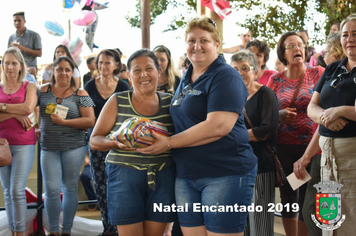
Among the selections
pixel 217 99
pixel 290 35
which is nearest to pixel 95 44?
pixel 290 35

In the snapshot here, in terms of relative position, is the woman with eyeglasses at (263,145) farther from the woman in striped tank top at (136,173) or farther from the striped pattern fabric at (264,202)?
the woman in striped tank top at (136,173)

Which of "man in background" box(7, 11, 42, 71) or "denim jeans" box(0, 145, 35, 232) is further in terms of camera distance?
"man in background" box(7, 11, 42, 71)

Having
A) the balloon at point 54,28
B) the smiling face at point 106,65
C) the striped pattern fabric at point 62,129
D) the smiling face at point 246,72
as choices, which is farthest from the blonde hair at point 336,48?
the balloon at point 54,28

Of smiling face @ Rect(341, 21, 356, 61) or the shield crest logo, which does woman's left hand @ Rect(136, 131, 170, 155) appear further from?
smiling face @ Rect(341, 21, 356, 61)

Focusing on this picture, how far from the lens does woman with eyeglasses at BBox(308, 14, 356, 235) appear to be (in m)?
2.22

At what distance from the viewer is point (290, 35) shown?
10.6 feet

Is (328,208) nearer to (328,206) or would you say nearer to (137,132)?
(328,206)

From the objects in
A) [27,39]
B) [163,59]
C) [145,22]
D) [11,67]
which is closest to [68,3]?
[27,39]

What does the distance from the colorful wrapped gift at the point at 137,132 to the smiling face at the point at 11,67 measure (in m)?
2.22

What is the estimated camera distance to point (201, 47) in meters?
2.04

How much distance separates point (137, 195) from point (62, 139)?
1.78 m

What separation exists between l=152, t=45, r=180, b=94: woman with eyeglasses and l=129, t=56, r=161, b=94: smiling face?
1.42 metres

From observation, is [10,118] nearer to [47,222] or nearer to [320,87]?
[47,222]

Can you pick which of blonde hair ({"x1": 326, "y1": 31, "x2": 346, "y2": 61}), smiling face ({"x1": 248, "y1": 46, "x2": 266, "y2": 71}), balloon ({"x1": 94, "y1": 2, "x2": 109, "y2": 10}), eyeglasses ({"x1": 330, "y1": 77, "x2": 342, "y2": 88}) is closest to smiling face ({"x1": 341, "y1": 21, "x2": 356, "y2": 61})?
eyeglasses ({"x1": 330, "y1": 77, "x2": 342, "y2": 88})
